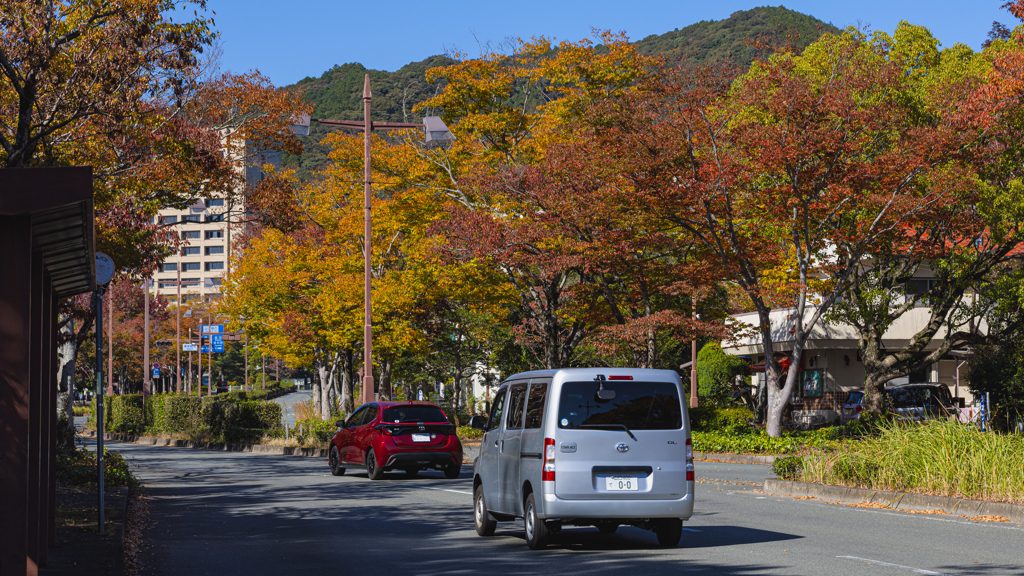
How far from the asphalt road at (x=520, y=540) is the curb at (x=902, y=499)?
47cm

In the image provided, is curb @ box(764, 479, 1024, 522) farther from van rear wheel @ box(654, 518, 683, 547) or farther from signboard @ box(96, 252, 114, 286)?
signboard @ box(96, 252, 114, 286)

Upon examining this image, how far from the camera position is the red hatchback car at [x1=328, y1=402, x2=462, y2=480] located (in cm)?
2003

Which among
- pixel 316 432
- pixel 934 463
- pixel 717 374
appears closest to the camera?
pixel 934 463

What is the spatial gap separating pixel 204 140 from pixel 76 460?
637 cm

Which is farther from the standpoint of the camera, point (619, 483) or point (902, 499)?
point (902, 499)

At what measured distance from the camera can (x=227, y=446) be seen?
118 ft

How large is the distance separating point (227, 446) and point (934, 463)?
88.3 feet

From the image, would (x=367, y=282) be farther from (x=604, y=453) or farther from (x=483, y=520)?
(x=604, y=453)

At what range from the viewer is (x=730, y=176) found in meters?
24.0

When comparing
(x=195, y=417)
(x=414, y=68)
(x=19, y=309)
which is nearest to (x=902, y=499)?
(x=19, y=309)

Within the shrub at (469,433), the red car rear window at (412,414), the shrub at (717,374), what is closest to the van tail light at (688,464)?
the red car rear window at (412,414)

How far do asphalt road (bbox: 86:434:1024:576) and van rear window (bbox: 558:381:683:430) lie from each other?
1.31 m

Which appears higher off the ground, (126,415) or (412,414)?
(412,414)

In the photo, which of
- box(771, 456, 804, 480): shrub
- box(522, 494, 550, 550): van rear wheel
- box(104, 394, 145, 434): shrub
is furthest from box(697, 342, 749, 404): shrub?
box(522, 494, 550, 550): van rear wheel
